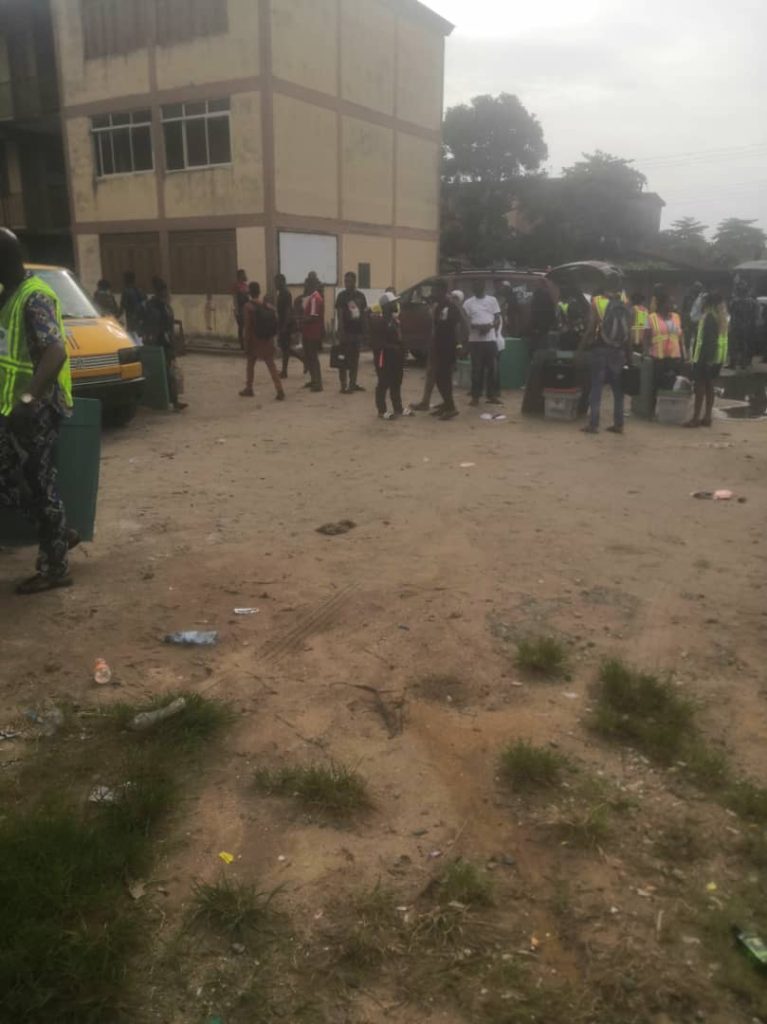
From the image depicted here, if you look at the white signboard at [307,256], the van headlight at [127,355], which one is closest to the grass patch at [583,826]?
the van headlight at [127,355]

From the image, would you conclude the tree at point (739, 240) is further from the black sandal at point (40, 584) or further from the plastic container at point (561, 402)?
the black sandal at point (40, 584)

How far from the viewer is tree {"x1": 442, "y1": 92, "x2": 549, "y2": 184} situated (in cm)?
3538

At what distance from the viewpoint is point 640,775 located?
311 cm

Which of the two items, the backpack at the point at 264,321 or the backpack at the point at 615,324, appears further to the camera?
the backpack at the point at 264,321

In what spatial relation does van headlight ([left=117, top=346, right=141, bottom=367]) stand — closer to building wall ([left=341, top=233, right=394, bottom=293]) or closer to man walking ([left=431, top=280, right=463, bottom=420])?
man walking ([left=431, top=280, right=463, bottom=420])

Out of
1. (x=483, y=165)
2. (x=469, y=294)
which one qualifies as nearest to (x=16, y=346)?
(x=469, y=294)

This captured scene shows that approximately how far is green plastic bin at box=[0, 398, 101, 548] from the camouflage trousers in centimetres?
10

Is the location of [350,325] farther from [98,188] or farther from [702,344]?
[98,188]

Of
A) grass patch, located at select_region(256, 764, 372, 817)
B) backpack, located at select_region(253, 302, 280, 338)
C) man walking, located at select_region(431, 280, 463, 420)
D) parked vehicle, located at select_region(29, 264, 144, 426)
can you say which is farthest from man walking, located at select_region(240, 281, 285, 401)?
grass patch, located at select_region(256, 764, 372, 817)

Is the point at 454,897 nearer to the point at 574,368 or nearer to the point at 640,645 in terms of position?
the point at 640,645

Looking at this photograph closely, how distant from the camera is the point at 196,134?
21.3 m

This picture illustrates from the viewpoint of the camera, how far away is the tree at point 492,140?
116 feet

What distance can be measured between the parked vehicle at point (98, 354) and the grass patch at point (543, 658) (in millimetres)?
6355

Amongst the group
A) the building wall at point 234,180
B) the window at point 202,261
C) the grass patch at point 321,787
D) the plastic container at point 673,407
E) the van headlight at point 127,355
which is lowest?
the grass patch at point 321,787
